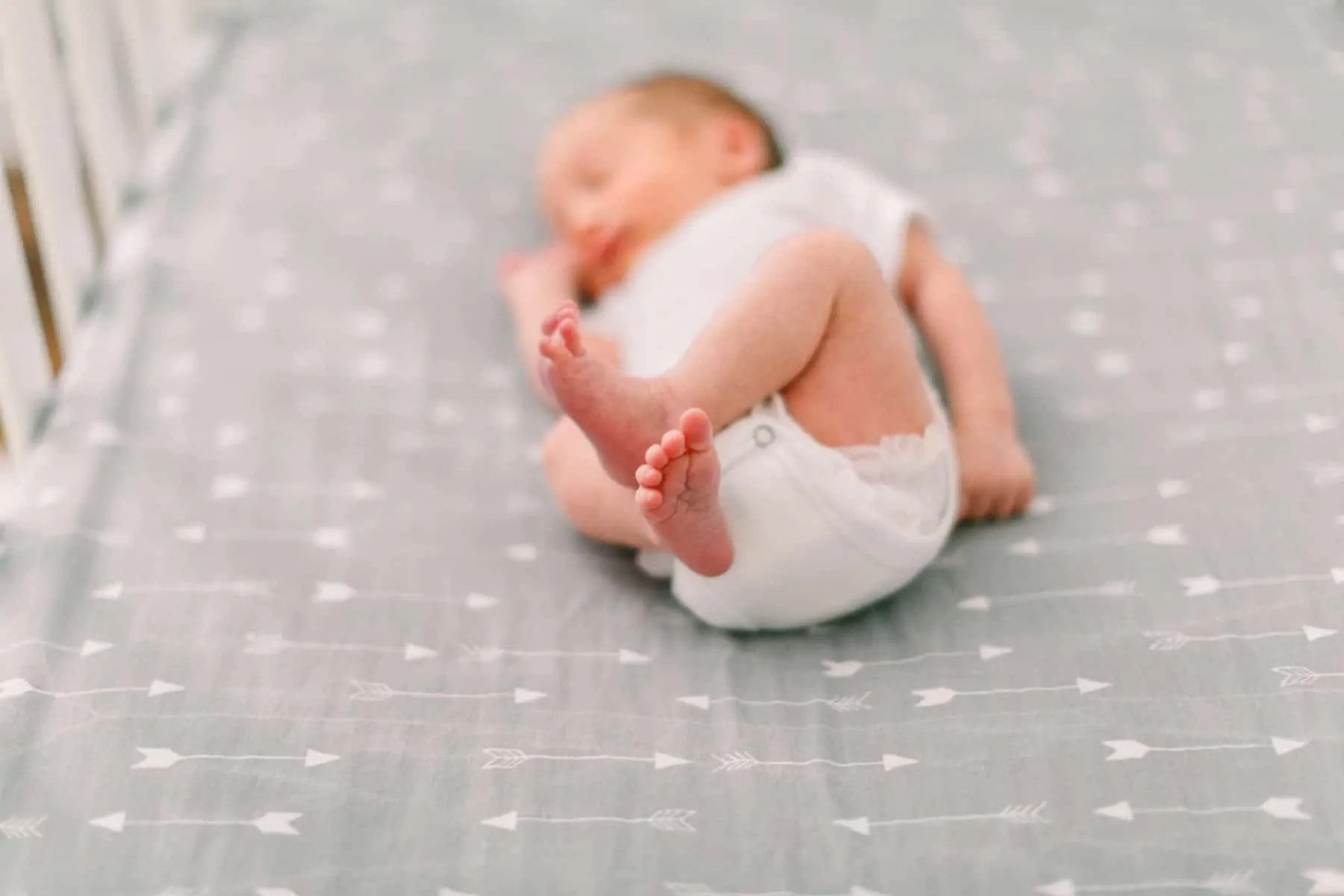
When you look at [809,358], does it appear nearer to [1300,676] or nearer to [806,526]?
[806,526]

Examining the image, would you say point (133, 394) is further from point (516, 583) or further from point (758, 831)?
point (758, 831)

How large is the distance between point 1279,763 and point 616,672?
0.43 metres

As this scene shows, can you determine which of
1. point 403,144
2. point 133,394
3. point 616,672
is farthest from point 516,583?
point 403,144

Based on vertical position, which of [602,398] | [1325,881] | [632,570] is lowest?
[632,570]

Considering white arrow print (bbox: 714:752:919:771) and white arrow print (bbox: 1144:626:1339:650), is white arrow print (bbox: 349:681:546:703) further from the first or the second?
white arrow print (bbox: 1144:626:1339:650)

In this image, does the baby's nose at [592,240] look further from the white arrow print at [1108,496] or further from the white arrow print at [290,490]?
the white arrow print at [1108,496]

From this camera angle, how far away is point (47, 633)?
914mm

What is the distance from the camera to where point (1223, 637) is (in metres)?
0.90

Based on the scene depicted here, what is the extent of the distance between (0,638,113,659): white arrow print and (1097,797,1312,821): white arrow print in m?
0.66

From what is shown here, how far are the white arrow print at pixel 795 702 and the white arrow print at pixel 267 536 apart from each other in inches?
12.3

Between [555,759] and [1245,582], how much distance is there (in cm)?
50

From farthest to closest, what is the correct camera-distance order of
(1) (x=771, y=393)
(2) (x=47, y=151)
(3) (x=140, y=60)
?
(3) (x=140, y=60), (2) (x=47, y=151), (1) (x=771, y=393)

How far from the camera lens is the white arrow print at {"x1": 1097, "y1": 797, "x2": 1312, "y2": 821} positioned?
78 cm

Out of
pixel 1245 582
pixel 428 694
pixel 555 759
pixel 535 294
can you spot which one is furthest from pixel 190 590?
pixel 1245 582
